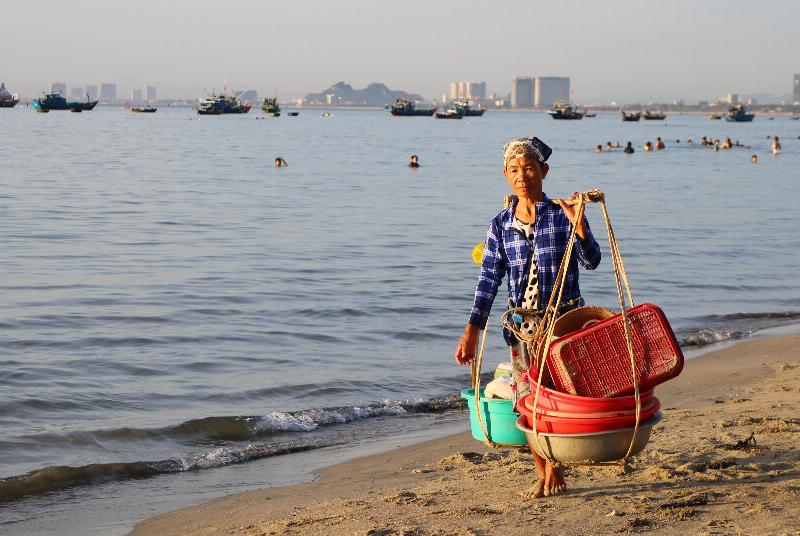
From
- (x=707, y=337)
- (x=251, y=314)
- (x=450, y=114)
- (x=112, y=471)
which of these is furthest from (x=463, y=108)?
(x=112, y=471)

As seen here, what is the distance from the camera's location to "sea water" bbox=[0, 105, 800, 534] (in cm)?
810

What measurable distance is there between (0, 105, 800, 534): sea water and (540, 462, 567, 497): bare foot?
2.27 metres

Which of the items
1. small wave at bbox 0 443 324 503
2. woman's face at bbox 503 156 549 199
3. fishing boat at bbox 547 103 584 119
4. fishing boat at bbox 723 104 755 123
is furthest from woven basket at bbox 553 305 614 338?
fishing boat at bbox 723 104 755 123

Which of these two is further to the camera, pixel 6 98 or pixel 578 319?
pixel 6 98

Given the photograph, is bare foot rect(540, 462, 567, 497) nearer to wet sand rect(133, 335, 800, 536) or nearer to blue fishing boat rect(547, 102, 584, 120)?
wet sand rect(133, 335, 800, 536)

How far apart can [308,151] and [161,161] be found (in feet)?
53.6

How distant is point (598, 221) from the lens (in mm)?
27578

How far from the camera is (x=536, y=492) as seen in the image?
5.74 m

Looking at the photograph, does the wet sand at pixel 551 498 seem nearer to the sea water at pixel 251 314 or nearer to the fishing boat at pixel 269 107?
the sea water at pixel 251 314

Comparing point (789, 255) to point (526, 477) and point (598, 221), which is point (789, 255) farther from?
point (526, 477)

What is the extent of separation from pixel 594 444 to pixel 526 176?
138 centimetres

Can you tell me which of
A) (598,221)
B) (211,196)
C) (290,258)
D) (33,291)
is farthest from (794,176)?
(33,291)

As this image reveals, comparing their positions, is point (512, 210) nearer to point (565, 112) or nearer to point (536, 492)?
point (536, 492)

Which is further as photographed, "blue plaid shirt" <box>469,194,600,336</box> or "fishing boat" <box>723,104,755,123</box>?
"fishing boat" <box>723,104,755,123</box>
